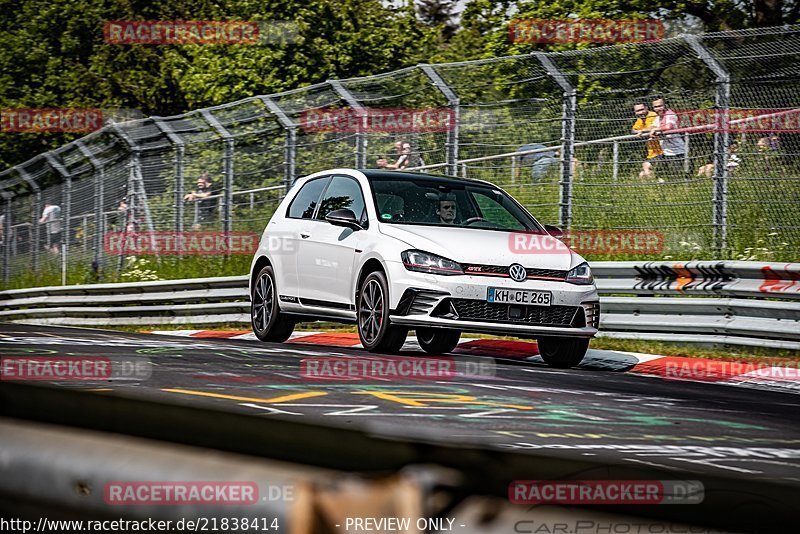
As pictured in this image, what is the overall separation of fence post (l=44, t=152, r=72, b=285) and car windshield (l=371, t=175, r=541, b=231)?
14.0 m

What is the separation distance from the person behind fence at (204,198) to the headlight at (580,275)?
10.7 meters

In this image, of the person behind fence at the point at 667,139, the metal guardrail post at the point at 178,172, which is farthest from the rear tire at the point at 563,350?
the metal guardrail post at the point at 178,172

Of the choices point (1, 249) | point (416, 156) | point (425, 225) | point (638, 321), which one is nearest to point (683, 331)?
point (638, 321)

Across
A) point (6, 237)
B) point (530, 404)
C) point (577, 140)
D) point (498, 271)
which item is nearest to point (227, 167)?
point (577, 140)

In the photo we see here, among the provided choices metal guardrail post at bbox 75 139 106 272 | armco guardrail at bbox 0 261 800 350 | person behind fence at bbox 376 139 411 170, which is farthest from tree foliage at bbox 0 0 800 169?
armco guardrail at bbox 0 261 800 350

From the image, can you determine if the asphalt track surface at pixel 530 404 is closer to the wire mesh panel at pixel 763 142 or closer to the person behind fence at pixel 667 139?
the wire mesh panel at pixel 763 142

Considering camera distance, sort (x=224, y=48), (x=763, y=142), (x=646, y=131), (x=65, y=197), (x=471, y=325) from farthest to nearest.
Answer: (x=224, y=48) < (x=65, y=197) < (x=646, y=131) < (x=763, y=142) < (x=471, y=325)

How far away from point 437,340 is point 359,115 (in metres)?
5.51

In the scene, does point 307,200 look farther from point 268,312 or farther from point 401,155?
point 401,155

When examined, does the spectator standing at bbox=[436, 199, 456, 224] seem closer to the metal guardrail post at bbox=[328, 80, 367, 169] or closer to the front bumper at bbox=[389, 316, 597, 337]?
the front bumper at bbox=[389, 316, 597, 337]

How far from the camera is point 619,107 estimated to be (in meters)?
13.6

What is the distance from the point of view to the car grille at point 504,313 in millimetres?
9227

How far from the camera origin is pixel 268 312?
11797 millimetres

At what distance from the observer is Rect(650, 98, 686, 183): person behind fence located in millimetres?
12805
